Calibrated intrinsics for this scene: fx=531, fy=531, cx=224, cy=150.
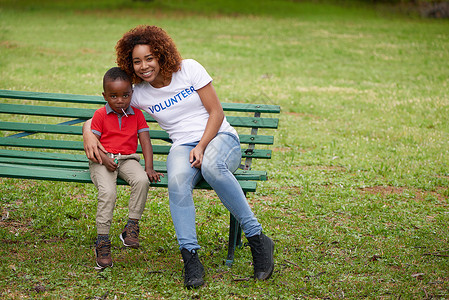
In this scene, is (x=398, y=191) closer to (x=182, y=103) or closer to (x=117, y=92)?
(x=182, y=103)

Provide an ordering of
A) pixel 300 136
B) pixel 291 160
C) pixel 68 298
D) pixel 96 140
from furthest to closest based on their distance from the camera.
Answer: pixel 300 136
pixel 291 160
pixel 96 140
pixel 68 298

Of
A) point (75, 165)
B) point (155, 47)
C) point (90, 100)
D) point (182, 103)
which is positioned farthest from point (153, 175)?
point (90, 100)

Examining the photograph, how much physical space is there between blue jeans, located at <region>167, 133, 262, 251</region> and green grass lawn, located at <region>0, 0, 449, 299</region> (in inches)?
14.8

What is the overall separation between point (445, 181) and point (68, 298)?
14.5ft

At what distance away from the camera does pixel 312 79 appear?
1233cm

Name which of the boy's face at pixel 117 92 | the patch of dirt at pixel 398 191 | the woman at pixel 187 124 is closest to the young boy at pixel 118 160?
the boy's face at pixel 117 92

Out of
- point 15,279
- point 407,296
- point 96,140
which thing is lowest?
point 15,279

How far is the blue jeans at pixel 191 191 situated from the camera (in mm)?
3654

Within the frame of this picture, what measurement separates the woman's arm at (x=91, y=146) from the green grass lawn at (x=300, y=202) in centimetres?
77

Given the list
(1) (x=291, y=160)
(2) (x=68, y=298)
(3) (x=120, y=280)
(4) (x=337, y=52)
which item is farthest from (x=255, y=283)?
(4) (x=337, y=52)

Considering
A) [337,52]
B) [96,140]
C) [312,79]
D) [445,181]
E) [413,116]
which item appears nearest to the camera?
[96,140]

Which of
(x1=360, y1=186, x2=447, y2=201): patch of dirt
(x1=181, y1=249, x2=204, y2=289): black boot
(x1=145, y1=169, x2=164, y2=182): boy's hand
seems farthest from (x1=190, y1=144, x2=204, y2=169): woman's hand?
(x1=360, y1=186, x2=447, y2=201): patch of dirt

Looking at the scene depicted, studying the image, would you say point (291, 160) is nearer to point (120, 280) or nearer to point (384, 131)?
point (384, 131)

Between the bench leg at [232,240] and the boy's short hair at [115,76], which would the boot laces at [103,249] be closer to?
the bench leg at [232,240]
